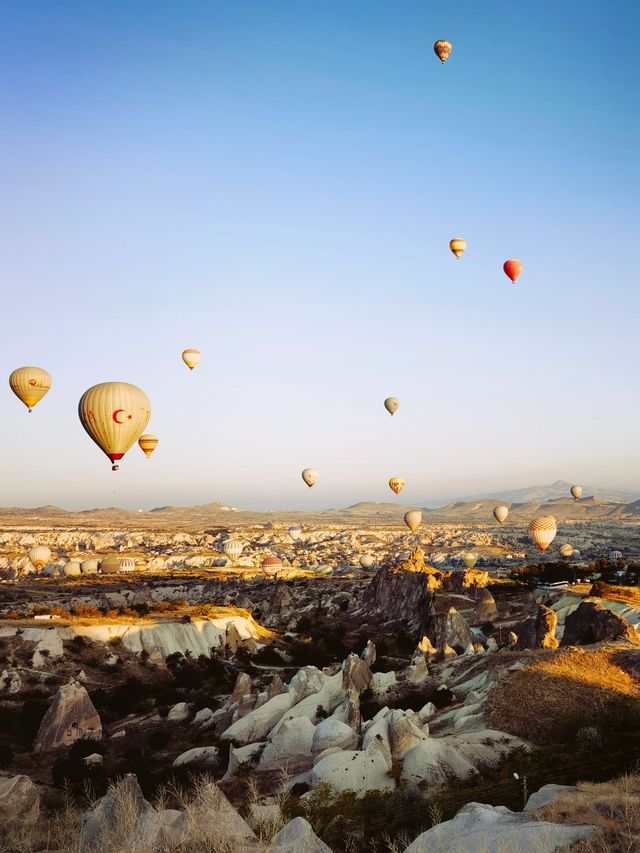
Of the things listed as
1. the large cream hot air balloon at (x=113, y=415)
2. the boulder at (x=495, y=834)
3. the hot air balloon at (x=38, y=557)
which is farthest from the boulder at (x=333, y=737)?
the hot air balloon at (x=38, y=557)

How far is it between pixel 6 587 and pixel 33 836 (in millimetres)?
82656

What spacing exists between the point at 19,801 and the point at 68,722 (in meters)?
10.7

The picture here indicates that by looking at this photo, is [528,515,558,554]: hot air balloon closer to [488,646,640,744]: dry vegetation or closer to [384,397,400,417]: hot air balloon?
[384,397,400,417]: hot air balloon

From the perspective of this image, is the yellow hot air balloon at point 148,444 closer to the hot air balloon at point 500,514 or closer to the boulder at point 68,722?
the boulder at point 68,722

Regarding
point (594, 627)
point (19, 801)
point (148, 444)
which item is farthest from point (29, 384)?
point (594, 627)

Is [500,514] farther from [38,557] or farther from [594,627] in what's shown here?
[38,557]

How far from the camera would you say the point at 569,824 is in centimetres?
1770

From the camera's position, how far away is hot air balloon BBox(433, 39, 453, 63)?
48062mm

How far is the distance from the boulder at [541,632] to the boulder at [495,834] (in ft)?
86.6

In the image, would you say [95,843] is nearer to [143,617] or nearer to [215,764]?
[215,764]

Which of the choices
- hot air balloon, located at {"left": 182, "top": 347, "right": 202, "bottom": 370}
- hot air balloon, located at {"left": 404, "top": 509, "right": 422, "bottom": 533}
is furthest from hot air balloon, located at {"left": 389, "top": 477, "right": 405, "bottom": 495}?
hot air balloon, located at {"left": 182, "top": 347, "right": 202, "bottom": 370}

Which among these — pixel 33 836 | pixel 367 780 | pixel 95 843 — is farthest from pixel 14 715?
pixel 367 780

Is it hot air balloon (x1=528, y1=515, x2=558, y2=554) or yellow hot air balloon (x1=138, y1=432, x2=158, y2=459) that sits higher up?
yellow hot air balloon (x1=138, y1=432, x2=158, y2=459)

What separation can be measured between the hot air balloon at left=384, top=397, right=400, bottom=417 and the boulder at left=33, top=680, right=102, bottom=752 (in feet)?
143
